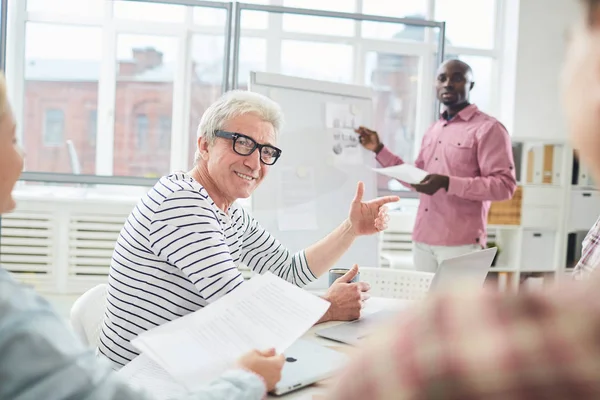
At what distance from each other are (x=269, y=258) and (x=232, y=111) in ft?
1.81

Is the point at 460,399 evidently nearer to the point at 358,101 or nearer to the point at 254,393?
the point at 254,393

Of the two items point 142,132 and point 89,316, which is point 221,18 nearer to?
point 142,132

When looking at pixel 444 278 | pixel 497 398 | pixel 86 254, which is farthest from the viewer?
pixel 86 254

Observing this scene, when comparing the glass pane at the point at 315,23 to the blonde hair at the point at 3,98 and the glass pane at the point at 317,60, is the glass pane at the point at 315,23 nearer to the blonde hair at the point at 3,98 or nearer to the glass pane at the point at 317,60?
the glass pane at the point at 317,60

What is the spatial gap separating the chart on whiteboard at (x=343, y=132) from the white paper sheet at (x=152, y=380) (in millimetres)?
2159

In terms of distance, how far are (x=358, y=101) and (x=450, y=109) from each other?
0.54 m

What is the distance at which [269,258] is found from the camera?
199 cm

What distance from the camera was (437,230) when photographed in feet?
10.4

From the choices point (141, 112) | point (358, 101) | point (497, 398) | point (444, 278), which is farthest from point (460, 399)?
point (141, 112)

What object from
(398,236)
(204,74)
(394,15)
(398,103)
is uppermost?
(394,15)

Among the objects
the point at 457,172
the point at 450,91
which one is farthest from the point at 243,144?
the point at 450,91

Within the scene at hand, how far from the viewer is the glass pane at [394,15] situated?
220 inches

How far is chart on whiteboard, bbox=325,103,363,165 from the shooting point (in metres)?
3.22

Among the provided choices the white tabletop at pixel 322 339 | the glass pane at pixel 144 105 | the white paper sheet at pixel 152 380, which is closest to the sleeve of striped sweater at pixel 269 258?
the white tabletop at pixel 322 339
